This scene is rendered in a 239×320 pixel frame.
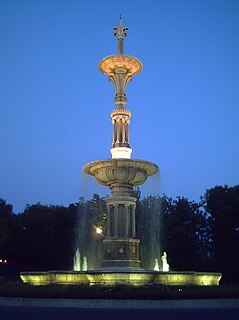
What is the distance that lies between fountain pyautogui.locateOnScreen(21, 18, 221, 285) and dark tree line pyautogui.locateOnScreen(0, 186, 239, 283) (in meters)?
13.3

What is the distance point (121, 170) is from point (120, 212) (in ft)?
6.90

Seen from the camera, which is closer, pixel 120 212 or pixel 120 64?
pixel 120 212

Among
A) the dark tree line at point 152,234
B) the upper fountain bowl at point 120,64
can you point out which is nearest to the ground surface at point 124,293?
the upper fountain bowl at point 120,64

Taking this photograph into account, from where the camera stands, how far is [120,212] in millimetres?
22484

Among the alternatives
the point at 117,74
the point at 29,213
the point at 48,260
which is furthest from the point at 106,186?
the point at 29,213

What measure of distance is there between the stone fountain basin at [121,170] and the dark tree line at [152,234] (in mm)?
13577

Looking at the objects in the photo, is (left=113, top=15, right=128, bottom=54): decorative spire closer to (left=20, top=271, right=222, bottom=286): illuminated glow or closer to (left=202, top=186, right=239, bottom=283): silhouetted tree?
(left=20, top=271, right=222, bottom=286): illuminated glow

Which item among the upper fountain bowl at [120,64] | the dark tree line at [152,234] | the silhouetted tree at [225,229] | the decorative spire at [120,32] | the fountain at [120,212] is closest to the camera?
the fountain at [120,212]

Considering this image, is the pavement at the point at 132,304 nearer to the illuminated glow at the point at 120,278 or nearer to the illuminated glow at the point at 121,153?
the illuminated glow at the point at 120,278

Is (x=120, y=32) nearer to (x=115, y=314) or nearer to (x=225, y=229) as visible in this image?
(x=115, y=314)

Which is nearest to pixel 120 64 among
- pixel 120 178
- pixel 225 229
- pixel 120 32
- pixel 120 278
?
pixel 120 32

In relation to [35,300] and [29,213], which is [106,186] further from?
[29,213]

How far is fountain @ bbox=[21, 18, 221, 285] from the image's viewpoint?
1839cm

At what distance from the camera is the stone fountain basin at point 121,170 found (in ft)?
71.6
